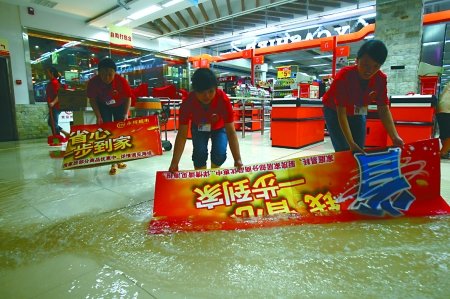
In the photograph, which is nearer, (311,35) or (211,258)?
(211,258)

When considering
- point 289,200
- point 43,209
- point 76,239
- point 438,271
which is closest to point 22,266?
point 76,239

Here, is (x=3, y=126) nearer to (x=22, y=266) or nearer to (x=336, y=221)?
(x=22, y=266)

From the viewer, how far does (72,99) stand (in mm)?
3781

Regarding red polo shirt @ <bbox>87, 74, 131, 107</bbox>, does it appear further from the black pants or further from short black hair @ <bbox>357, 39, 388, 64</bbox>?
short black hair @ <bbox>357, 39, 388, 64</bbox>

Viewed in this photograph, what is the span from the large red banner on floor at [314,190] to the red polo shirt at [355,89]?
1.20 ft

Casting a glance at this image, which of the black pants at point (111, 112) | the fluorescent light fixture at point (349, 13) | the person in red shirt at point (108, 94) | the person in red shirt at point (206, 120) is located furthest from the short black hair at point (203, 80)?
the fluorescent light fixture at point (349, 13)

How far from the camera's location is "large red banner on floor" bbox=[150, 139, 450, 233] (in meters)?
1.63

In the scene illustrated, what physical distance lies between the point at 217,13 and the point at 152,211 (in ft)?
26.3

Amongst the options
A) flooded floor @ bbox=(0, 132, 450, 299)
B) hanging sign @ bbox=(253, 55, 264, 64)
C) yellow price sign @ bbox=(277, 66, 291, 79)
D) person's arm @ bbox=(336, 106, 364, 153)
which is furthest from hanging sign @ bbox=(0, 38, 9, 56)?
person's arm @ bbox=(336, 106, 364, 153)

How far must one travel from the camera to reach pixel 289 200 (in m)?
1.64

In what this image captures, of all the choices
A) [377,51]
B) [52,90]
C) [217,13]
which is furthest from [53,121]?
[217,13]

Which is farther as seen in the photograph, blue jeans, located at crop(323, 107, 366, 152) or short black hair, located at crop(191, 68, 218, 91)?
blue jeans, located at crop(323, 107, 366, 152)

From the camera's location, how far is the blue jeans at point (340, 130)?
1.93 m

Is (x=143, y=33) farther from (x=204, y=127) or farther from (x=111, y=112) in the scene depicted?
(x=204, y=127)
